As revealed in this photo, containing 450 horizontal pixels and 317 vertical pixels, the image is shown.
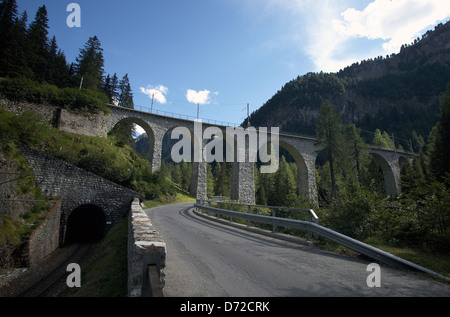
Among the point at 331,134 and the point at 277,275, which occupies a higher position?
the point at 331,134

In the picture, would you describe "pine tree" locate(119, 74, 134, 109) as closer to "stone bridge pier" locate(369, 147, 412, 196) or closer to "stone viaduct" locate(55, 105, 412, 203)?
"stone viaduct" locate(55, 105, 412, 203)

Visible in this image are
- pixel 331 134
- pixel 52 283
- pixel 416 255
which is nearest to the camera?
pixel 416 255

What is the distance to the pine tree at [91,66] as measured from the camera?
131 feet

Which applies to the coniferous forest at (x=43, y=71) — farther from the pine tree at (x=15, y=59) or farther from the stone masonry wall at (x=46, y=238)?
the stone masonry wall at (x=46, y=238)

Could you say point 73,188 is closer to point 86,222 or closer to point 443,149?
point 86,222

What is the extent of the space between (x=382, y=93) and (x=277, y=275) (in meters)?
182

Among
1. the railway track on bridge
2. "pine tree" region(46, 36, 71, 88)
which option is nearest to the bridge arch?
the railway track on bridge

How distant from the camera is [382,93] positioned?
14712cm

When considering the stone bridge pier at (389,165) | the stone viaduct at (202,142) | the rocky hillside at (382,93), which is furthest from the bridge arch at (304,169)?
the rocky hillside at (382,93)

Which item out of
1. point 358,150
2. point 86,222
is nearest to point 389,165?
point 358,150

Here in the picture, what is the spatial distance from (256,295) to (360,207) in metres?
5.47

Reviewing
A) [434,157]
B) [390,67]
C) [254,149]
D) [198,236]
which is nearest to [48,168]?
[198,236]

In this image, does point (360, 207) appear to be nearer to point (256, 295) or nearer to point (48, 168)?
point (256, 295)

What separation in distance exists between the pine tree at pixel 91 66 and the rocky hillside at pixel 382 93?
109941 millimetres
